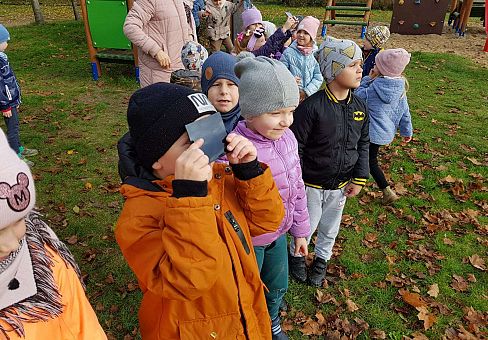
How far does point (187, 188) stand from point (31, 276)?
0.58 m

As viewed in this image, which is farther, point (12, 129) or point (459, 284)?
point (12, 129)

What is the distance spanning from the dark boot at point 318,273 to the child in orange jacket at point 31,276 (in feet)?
7.75

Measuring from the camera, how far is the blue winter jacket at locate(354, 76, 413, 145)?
412 cm

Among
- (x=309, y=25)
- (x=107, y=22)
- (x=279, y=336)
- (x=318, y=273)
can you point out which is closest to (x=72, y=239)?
(x=279, y=336)

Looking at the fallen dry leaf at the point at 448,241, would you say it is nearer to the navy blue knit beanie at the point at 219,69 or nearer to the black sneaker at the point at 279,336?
the black sneaker at the point at 279,336

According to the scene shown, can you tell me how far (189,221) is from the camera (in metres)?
1.41

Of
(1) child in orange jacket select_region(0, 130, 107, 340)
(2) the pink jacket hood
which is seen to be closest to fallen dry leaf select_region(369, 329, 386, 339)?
(2) the pink jacket hood

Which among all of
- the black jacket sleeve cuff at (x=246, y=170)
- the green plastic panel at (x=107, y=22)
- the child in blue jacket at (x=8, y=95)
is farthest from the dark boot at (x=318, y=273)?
the green plastic panel at (x=107, y=22)

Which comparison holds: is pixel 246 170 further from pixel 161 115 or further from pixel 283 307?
pixel 283 307

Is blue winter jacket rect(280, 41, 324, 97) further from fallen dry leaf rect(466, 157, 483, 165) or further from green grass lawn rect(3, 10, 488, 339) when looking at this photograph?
fallen dry leaf rect(466, 157, 483, 165)

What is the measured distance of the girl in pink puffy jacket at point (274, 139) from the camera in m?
2.27

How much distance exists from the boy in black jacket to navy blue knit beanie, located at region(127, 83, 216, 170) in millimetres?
1479

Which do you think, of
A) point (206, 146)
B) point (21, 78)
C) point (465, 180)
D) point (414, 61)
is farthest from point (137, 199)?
point (414, 61)

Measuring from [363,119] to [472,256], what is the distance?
6.70 ft
